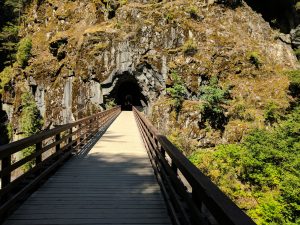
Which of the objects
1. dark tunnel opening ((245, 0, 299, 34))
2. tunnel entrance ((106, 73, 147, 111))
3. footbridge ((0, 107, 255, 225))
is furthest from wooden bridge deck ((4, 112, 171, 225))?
dark tunnel opening ((245, 0, 299, 34))

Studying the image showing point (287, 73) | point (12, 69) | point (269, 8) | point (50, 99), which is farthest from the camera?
point (12, 69)

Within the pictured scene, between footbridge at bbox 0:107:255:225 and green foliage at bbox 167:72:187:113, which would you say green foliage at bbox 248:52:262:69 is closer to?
green foliage at bbox 167:72:187:113

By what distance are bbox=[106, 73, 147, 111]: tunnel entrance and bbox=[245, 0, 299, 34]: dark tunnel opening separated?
18.9m

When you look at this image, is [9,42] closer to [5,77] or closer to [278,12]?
[5,77]

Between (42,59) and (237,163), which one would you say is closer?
(237,163)

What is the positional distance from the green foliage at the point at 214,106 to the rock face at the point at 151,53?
1518mm

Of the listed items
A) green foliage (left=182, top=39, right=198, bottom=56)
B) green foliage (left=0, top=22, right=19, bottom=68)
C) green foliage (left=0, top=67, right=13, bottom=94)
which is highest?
green foliage (left=0, top=22, right=19, bottom=68)

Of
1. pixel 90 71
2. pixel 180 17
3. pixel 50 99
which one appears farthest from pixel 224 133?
pixel 50 99

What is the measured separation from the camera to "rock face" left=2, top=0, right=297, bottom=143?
97.7 feet

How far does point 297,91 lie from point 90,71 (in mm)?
21324

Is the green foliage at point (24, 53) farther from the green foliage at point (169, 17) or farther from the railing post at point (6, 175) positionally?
the railing post at point (6, 175)

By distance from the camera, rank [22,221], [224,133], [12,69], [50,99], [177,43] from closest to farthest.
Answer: [22,221]
[224,133]
[177,43]
[50,99]
[12,69]

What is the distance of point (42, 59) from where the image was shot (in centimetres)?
3912

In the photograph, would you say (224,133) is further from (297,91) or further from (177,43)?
(177,43)
